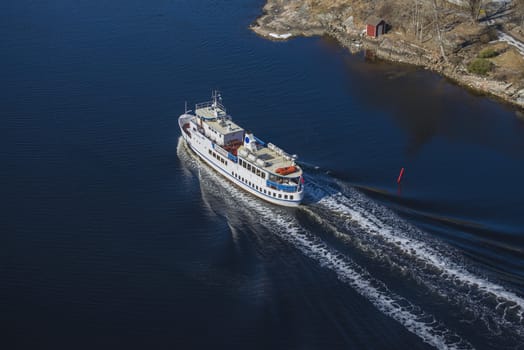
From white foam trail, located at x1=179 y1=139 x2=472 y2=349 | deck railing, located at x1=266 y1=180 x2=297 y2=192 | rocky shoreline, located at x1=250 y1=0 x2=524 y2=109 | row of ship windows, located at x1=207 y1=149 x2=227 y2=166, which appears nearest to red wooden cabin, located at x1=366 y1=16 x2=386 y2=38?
rocky shoreline, located at x1=250 y1=0 x2=524 y2=109

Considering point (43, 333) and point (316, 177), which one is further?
point (316, 177)

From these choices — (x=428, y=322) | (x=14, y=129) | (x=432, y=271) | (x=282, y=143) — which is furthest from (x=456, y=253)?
(x=14, y=129)

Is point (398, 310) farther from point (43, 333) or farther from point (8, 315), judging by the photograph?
point (8, 315)

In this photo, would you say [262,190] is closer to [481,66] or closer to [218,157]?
[218,157]

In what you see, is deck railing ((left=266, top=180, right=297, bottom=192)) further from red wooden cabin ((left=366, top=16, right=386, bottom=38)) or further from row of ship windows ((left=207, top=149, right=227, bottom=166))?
red wooden cabin ((left=366, top=16, right=386, bottom=38))

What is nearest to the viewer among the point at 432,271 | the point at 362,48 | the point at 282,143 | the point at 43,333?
the point at 43,333

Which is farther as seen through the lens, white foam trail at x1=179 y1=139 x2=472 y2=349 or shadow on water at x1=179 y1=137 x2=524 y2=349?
shadow on water at x1=179 y1=137 x2=524 y2=349

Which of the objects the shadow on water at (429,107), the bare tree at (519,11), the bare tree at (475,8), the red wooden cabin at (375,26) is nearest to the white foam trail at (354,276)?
the shadow on water at (429,107)
